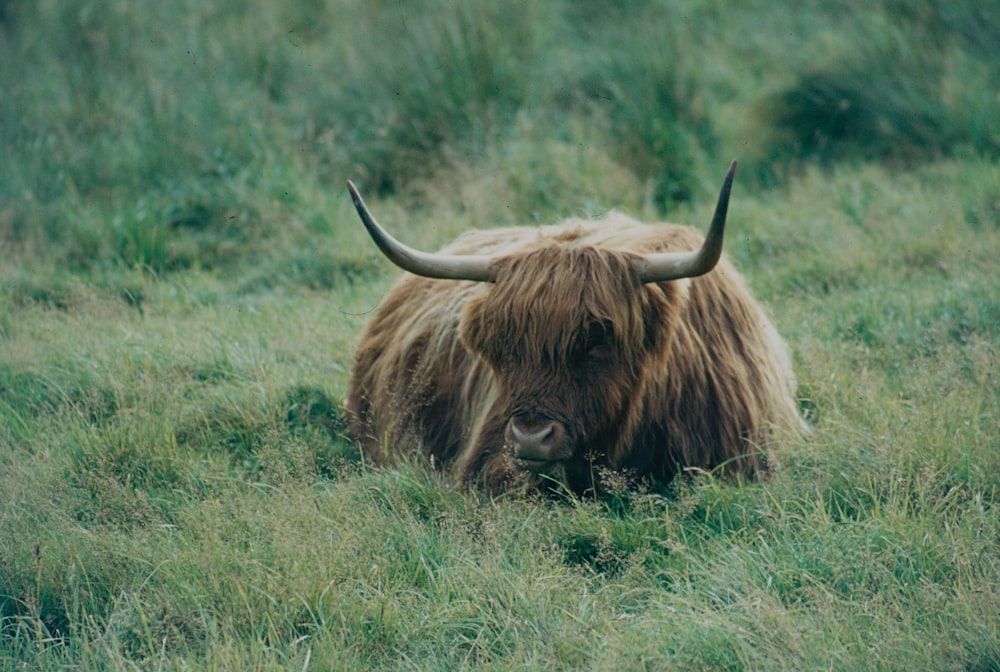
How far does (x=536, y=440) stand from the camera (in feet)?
12.6

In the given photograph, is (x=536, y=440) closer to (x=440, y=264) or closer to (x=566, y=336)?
(x=566, y=336)

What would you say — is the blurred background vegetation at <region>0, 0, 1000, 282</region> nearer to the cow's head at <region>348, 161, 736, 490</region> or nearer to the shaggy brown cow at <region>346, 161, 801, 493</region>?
the shaggy brown cow at <region>346, 161, 801, 493</region>

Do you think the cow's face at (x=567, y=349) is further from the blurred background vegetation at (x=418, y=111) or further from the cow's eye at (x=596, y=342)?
the blurred background vegetation at (x=418, y=111)

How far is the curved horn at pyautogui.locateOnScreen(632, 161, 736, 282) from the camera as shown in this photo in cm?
369

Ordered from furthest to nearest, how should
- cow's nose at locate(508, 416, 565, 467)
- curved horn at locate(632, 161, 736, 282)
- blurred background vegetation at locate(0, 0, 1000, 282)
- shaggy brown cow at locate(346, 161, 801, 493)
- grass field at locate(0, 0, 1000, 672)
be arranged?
blurred background vegetation at locate(0, 0, 1000, 282), shaggy brown cow at locate(346, 161, 801, 493), cow's nose at locate(508, 416, 565, 467), curved horn at locate(632, 161, 736, 282), grass field at locate(0, 0, 1000, 672)

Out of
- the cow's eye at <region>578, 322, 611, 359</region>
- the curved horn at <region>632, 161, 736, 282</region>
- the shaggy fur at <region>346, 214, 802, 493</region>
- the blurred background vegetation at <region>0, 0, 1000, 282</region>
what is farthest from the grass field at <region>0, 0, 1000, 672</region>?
the curved horn at <region>632, 161, 736, 282</region>

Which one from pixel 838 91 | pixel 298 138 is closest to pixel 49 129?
pixel 298 138

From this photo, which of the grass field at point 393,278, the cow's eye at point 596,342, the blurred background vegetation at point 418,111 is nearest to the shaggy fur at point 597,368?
the cow's eye at point 596,342

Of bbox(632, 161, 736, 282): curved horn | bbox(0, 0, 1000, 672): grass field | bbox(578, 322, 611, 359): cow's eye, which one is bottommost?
bbox(0, 0, 1000, 672): grass field

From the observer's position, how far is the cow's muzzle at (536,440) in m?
3.85

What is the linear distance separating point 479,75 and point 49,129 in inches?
129

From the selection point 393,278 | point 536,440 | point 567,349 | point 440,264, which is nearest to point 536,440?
point 536,440

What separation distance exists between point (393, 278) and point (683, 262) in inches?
126

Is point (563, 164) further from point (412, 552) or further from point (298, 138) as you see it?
point (412, 552)
